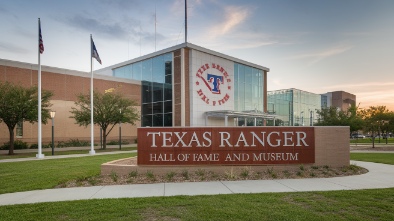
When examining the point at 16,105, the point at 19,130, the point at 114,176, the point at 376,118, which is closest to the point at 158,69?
the point at 19,130

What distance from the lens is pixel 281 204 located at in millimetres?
6566

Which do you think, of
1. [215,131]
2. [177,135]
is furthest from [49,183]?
[215,131]

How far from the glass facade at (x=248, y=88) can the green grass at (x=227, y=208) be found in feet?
Result: 112

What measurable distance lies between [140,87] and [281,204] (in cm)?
3656

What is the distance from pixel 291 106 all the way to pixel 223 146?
46825 millimetres

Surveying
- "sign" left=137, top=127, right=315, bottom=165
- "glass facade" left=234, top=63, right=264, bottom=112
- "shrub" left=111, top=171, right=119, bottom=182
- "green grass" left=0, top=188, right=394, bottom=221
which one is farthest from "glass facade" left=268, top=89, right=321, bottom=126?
"green grass" left=0, top=188, right=394, bottom=221

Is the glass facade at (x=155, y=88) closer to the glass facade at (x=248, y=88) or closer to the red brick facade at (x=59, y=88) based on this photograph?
the red brick facade at (x=59, y=88)

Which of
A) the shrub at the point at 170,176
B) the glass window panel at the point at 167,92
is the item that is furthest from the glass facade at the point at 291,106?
the shrub at the point at 170,176

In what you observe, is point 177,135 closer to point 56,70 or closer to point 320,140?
point 320,140

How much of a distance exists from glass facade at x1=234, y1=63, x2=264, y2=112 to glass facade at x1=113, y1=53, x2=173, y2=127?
33.5ft

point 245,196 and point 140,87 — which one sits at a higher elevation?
point 140,87

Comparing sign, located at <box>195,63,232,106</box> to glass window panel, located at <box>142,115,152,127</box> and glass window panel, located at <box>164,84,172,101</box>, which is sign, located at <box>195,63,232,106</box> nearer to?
glass window panel, located at <box>164,84,172,101</box>

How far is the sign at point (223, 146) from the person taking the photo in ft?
37.8

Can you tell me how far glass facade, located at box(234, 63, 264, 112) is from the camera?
41.7 metres
